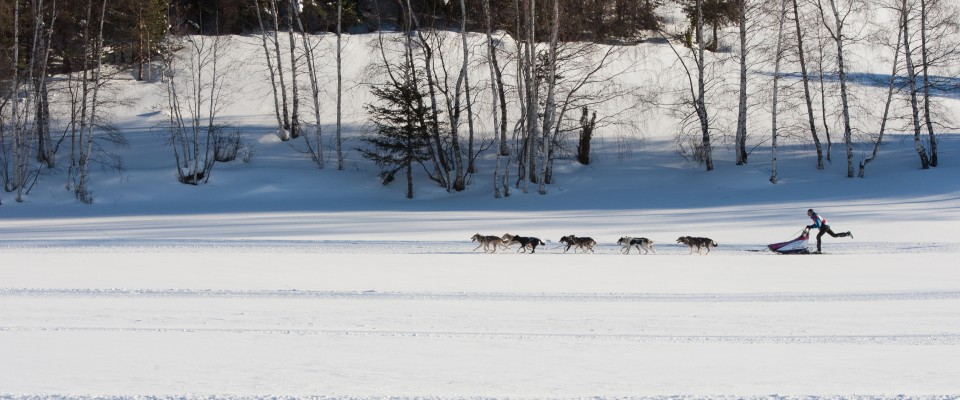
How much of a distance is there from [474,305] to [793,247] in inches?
359

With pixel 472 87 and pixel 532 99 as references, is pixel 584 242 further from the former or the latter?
pixel 472 87

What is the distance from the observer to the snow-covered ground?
22.9ft

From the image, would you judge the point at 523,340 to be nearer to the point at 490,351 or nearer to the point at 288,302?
the point at 490,351

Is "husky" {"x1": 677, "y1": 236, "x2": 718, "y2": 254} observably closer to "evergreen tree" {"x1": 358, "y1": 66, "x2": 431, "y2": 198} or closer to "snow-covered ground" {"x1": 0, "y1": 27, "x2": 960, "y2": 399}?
"snow-covered ground" {"x1": 0, "y1": 27, "x2": 960, "y2": 399}

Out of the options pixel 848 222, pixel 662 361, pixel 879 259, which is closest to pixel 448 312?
pixel 662 361

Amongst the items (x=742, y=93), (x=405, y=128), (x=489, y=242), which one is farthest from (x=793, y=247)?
(x=405, y=128)

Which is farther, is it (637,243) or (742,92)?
(742,92)

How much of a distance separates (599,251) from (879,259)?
546cm

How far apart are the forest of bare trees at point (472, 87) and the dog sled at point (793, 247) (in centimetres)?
1525

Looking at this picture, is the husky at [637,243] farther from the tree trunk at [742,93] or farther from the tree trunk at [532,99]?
the tree trunk at [742,93]

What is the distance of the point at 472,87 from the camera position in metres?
34.2

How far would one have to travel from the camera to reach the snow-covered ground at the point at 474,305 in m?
6.98

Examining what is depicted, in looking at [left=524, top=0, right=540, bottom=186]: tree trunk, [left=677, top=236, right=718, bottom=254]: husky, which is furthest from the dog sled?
[left=524, top=0, right=540, bottom=186]: tree trunk

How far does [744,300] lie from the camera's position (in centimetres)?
1120
